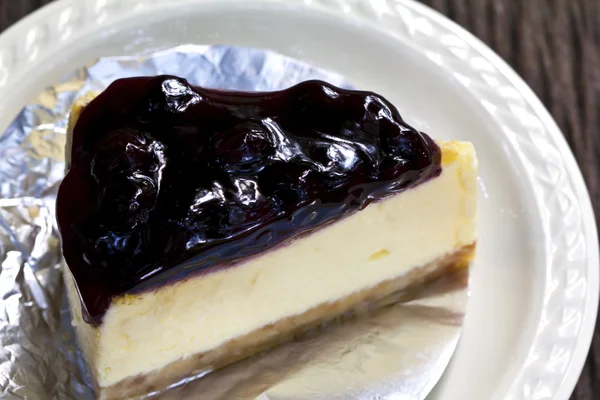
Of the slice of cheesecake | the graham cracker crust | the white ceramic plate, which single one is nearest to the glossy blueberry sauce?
the slice of cheesecake

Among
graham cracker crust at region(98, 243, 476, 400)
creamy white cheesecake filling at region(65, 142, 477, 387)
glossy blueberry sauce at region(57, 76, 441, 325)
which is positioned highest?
glossy blueberry sauce at region(57, 76, 441, 325)

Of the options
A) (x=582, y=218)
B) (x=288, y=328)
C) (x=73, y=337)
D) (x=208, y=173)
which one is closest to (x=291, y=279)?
(x=288, y=328)

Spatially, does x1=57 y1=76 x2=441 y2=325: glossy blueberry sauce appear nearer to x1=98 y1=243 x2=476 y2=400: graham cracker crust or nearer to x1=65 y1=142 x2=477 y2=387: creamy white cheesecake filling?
x1=65 y1=142 x2=477 y2=387: creamy white cheesecake filling

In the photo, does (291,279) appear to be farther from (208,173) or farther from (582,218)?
(582,218)

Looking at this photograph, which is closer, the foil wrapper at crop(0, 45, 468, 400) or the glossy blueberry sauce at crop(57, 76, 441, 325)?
the glossy blueberry sauce at crop(57, 76, 441, 325)

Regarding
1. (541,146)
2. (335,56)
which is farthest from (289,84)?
(541,146)

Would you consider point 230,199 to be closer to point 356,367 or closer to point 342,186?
Answer: point 342,186

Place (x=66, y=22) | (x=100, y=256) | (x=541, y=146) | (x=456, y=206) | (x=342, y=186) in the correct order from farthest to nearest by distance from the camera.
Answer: (x=66, y=22) → (x=541, y=146) → (x=456, y=206) → (x=342, y=186) → (x=100, y=256)
